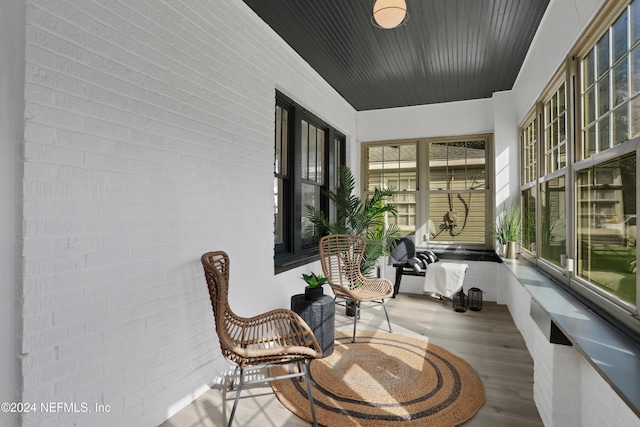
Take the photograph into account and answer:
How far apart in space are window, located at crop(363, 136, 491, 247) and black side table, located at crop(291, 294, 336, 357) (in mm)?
3139

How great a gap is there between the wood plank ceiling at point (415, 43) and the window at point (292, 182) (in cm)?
67

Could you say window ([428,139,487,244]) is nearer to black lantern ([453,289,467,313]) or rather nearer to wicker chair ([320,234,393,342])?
black lantern ([453,289,467,313])

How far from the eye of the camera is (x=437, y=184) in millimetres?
5656

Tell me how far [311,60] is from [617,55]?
283cm

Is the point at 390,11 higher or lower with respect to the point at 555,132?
higher

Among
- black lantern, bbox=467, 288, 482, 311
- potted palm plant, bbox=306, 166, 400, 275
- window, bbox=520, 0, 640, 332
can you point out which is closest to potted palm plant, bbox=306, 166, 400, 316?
potted palm plant, bbox=306, 166, 400, 275

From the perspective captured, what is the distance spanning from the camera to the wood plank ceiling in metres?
2.94

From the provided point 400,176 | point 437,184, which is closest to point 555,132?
point 437,184

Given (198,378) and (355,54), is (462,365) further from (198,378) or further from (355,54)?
(355,54)

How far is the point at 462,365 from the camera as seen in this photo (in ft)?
→ 9.34

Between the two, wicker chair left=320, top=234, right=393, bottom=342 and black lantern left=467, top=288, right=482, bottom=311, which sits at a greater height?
wicker chair left=320, top=234, right=393, bottom=342

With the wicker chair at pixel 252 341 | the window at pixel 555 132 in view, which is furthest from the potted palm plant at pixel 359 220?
the wicker chair at pixel 252 341

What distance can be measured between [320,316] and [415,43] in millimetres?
2840

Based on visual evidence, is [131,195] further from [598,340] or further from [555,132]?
[555,132]
